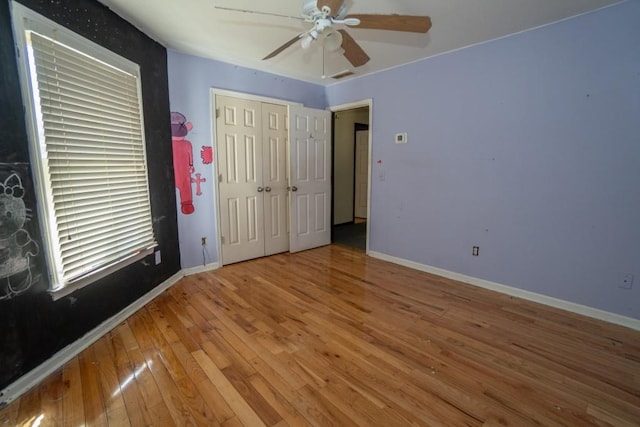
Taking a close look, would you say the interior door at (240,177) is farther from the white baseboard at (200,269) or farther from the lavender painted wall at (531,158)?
the lavender painted wall at (531,158)

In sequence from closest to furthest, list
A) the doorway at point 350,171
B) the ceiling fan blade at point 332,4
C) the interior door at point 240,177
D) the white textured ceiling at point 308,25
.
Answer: the ceiling fan blade at point 332,4 < the white textured ceiling at point 308,25 < the interior door at point 240,177 < the doorway at point 350,171

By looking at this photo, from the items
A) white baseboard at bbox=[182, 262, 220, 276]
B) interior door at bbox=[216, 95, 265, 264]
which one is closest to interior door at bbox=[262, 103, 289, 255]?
interior door at bbox=[216, 95, 265, 264]

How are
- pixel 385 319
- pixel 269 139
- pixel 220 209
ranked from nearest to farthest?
1. pixel 385 319
2. pixel 220 209
3. pixel 269 139

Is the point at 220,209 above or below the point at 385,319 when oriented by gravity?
A: above

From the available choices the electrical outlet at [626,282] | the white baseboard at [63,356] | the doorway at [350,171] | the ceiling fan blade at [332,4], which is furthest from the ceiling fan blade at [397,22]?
the doorway at [350,171]

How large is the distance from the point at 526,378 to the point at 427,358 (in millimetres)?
557

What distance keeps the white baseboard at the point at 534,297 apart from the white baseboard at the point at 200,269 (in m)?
2.27

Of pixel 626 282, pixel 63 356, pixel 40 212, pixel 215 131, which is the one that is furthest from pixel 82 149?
pixel 626 282

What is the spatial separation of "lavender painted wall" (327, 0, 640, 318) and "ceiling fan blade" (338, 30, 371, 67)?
1.25 m

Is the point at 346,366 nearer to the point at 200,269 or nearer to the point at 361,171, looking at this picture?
the point at 200,269

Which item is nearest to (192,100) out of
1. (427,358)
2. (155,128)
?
(155,128)

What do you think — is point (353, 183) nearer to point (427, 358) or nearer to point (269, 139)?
point (269, 139)

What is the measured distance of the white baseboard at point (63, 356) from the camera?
1.56m

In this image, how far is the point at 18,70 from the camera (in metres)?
1.57
